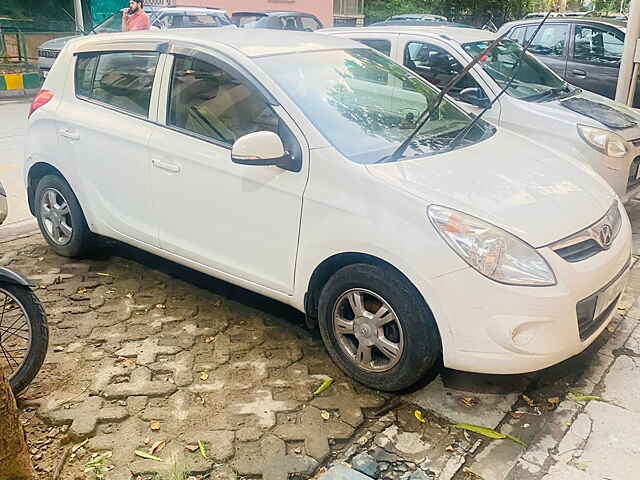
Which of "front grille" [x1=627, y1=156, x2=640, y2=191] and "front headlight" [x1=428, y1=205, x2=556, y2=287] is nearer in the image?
"front headlight" [x1=428, y1=205, x2=556, y2=287]

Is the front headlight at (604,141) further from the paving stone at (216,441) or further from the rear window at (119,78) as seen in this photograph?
the paving stone at (216,441)

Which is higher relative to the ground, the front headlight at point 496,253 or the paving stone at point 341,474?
the front headlight at point 496,253

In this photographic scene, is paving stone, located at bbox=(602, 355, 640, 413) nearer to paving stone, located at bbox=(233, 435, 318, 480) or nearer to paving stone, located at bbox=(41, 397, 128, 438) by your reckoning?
paving stone, located at bbox=(233, 435, 318, 480)

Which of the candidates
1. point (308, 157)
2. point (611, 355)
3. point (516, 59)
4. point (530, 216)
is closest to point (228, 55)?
point (308, 157)

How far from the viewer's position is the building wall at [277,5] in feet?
66.6

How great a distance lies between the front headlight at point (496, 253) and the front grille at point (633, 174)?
331 centimetres

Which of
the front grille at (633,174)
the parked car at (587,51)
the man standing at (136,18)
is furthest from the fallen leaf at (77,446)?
the man standing at (136,18)

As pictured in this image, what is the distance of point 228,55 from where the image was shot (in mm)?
3715

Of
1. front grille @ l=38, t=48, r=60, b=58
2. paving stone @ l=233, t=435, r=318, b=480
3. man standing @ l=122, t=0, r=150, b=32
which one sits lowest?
paving stone @ l=233, t=435, r=318, b=480

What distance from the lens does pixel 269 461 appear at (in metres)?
2.86

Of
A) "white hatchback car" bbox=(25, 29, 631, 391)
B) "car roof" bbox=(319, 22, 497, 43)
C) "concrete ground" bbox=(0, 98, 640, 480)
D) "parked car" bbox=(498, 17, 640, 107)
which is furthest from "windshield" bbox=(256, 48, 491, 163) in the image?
"parked car" bbox=(498, 17, 640, 107)

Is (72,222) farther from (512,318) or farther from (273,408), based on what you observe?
(512,318)

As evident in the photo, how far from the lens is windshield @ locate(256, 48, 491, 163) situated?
3.45 meters

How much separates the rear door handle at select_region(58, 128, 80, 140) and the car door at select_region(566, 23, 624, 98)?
7159mm
